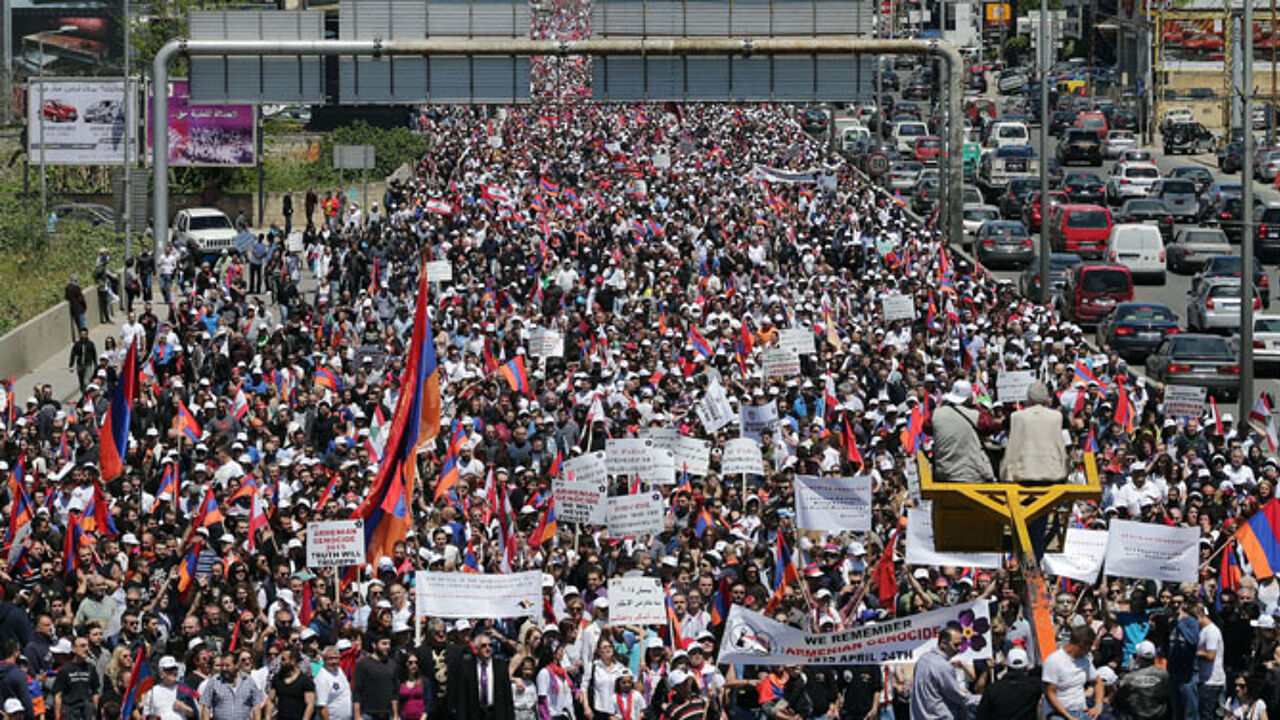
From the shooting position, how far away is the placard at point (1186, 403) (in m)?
25.6

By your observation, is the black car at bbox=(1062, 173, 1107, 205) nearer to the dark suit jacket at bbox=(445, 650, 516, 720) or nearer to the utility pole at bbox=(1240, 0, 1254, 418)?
the utility pole at bbox=(1240, 0, 1254, 418)

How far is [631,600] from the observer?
17.5 metres

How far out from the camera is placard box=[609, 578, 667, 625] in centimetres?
1745

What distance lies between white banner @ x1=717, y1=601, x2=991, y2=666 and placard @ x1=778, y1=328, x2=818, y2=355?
1223 centimetres

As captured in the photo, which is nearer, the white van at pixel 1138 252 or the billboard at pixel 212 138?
the white van at pixel 1138 252

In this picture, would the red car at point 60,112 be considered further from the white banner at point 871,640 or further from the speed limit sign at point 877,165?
the white banner at point 871,640

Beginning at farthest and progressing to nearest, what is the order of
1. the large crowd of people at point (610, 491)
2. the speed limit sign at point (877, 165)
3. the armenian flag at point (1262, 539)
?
1. the speed limit sign at point (877, 165)
2. the armenian flag at point (1262, 539)
3. the large crowd of people at point (610, 491)

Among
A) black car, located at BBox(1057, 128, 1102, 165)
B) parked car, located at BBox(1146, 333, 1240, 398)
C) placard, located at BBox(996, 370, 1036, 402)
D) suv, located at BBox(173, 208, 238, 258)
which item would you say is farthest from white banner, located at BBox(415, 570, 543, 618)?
black car, located at BBox(1057, 128, 1102, 165)

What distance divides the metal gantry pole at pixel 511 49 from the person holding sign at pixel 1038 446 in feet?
84.0

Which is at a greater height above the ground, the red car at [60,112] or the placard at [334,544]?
the red car at [60,112]

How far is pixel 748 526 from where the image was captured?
2083cm

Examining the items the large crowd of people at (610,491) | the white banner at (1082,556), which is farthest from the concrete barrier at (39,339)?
the white banner at (1082,556)

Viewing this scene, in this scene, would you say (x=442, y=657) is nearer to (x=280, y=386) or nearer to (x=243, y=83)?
(x=280, y=386)

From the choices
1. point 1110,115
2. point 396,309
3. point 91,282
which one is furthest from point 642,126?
point 396,309
